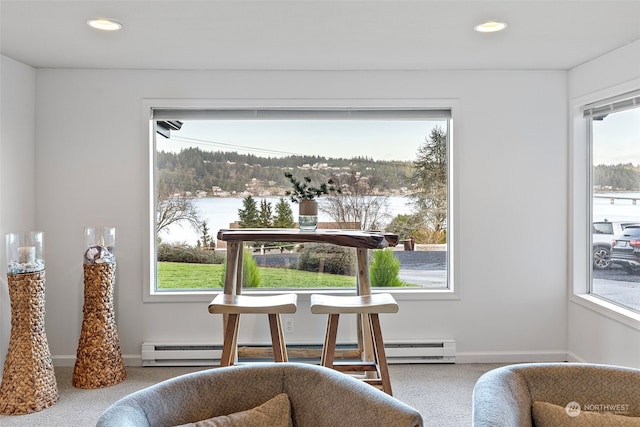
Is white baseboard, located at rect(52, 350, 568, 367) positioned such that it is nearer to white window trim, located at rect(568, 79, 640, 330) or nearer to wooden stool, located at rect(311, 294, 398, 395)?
white window trim, located at rect(568, 79, 640, 330)

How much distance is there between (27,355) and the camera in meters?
3.11

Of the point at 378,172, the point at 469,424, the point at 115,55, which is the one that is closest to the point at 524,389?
the point at 469,424

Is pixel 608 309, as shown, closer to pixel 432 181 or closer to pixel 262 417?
pixel 432 181

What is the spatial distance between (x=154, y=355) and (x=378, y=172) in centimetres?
226

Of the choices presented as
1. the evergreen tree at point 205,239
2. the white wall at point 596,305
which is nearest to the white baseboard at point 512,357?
the white wall at point 596,305

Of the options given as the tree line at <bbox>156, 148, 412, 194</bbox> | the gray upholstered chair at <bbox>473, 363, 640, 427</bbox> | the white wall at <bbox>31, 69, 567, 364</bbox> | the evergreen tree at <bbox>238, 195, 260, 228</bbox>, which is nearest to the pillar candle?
the white wall at <bbox>31, 69, 567, 364</bbox>

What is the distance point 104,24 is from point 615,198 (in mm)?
3472

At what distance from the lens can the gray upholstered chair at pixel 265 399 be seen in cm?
145

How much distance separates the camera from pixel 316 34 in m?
2.97

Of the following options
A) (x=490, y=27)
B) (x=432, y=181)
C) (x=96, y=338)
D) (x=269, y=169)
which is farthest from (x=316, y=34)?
(x=96, y=338)

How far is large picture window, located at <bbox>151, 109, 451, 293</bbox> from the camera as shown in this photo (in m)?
4.09

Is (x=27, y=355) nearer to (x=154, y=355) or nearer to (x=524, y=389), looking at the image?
(x=154, y=355)

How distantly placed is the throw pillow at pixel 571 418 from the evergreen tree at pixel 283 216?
9.01ft

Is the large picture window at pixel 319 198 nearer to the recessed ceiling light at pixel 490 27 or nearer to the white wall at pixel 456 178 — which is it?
the white wall at pixel 456 178
